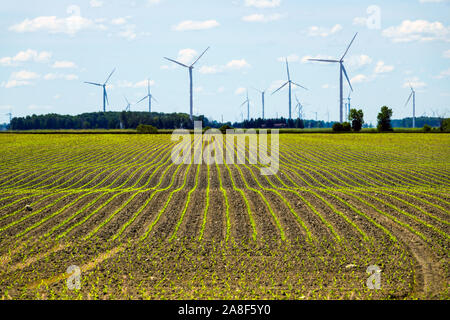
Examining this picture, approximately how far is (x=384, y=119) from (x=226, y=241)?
114 metres

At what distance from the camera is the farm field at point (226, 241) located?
36.7 feet

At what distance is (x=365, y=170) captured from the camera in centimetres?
3581

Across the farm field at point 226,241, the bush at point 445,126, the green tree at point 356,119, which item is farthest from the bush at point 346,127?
the farm field at point 226,241

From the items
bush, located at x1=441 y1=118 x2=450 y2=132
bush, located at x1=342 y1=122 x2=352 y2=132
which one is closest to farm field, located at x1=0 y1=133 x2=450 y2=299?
bush, located at x1=441 y1=118 x2=450 y2=132

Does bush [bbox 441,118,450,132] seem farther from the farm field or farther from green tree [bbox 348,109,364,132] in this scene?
the farm field

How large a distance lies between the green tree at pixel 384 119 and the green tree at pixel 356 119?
4.30 m

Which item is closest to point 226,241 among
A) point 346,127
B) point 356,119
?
point 346,127

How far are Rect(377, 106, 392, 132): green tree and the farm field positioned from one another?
93.9m

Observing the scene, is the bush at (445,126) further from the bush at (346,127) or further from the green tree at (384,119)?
the bush at (346,127)

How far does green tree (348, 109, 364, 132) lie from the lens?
397 feet

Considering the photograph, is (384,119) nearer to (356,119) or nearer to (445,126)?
(356,119)

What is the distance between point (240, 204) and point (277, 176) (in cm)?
1220

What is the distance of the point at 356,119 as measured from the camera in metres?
122
